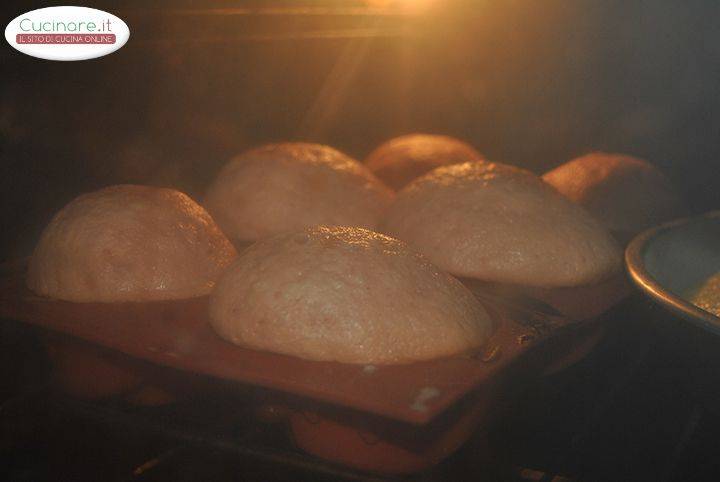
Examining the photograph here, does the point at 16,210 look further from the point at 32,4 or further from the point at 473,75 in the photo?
the point at 473,75

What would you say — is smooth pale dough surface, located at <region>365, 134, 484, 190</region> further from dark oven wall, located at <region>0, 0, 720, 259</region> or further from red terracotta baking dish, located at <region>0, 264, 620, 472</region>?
red terracotta baking dish, located at <region>0, 264, 620, 472</region>

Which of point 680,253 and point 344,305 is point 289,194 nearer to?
point 344,305

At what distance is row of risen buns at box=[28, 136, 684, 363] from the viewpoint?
103cm

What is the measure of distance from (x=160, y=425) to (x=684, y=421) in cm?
91

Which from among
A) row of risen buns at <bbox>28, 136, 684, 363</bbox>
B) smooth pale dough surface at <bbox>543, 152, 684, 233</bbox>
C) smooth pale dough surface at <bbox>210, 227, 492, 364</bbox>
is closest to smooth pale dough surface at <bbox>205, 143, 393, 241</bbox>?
row of risen buns at <bbox>28, 136, 684, 363</bbox>

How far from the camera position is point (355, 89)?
2.10m

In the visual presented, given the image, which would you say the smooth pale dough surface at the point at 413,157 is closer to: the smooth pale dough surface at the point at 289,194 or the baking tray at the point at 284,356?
the smooth pale dough surface at the point at 289,194

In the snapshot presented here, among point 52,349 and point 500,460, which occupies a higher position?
point 52,349

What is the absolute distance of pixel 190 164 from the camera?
67.2 inches

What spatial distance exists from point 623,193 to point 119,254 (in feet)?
4.09

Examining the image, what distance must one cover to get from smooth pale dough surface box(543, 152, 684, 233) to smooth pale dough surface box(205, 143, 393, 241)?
0.53 meters

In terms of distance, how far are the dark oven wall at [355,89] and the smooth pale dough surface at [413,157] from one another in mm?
262

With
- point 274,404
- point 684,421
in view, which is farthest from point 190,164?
point 684,421

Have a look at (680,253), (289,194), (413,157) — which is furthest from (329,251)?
(413,157)
